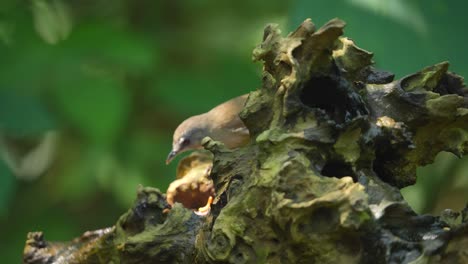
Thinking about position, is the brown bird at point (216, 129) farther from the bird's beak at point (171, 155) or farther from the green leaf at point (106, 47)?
the green leaf at point (106, 47)

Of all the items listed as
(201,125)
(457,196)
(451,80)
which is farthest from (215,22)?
(451,80)

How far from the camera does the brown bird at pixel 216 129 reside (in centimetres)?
339

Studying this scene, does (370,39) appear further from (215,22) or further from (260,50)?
(215,22)

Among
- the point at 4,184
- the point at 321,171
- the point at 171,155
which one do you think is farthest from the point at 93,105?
the point at 321,171

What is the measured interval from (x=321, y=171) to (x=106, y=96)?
2.58 meters

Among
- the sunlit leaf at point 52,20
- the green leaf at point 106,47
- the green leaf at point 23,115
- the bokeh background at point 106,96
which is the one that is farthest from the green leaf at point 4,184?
the sunlit leaf at point 52,20

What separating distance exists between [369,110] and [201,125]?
226 cm

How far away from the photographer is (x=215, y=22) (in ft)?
15.2

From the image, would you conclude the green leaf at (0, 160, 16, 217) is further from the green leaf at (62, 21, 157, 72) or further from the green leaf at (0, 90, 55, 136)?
the green leaf at (62, 21, 157, 72)

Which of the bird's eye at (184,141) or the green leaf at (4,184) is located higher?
the bird's eye at (184,141)

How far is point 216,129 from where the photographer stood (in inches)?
141

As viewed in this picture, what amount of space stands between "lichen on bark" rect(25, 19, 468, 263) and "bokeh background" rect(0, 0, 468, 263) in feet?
5.94

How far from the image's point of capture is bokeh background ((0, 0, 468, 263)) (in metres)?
3.68

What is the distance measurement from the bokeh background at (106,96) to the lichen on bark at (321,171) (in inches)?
71.3
